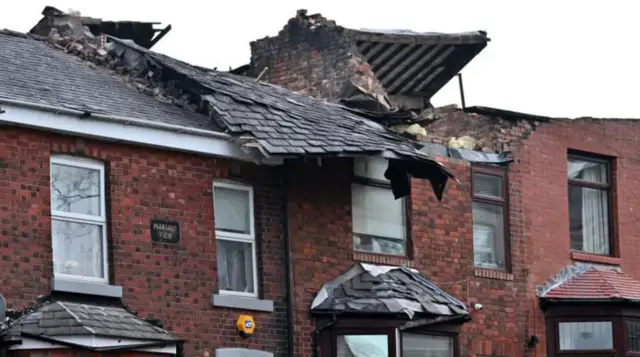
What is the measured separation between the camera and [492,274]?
28.1 m

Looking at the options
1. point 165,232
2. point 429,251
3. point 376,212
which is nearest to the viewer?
point 165,232

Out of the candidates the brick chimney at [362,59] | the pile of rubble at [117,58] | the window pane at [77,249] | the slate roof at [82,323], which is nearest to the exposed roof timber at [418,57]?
the brick chimney at [362,59]

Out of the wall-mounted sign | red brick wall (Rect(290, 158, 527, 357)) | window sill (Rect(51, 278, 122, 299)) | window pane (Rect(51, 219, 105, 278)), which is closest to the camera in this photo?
window sill (Rect(51, 278, 122, 299))

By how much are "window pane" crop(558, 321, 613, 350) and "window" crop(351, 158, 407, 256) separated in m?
3.40

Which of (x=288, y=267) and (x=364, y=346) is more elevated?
(x=288, y=267)

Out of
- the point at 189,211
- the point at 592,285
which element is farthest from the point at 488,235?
the point at 189,211

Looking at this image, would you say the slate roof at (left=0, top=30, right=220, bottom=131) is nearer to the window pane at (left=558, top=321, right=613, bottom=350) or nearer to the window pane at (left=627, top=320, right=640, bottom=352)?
the window pane at (left=558, top=321, right=613, bottom=350)

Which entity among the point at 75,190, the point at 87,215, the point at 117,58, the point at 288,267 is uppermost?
the point at 117,58

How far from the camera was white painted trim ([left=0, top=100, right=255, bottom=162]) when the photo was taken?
72.7ft

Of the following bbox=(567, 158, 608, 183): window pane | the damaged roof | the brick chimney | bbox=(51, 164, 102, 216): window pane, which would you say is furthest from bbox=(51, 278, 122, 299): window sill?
bbox=(567, 158, 608, 183): window pane

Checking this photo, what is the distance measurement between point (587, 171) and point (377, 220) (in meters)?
5.12

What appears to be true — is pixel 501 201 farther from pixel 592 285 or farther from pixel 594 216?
pixel 594 216

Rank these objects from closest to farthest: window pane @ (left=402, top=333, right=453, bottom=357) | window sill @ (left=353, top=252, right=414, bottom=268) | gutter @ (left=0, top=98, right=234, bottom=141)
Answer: gutter @ (left=0, top=98, right=234, bottom=141)
window pane @ (left=402, top=333, right=453, bottom=357)
window sill @ (left=353, top=252, right=414, bottom=268)

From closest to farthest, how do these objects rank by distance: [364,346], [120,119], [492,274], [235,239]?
[120,119], [235,239], [364,346], [492,274]
